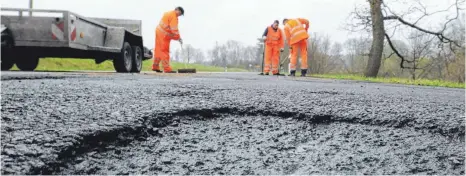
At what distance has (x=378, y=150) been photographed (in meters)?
1.86

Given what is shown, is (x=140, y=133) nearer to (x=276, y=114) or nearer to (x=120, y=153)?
(x=120, y=153)

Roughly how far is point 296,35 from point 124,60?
4.55 metres

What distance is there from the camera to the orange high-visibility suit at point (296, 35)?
1009 centimetres

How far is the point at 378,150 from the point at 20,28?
6.36 metres

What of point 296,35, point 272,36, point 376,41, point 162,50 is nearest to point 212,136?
point 162,50

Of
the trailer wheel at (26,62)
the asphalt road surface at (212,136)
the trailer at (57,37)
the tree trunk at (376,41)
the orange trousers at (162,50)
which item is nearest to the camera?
the asphalt road surface at (212,136)

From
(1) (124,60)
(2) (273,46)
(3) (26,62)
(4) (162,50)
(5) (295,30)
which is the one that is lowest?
(3) (26,62)

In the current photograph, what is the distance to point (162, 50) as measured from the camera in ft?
29.1

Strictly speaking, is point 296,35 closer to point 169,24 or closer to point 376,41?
point 169,24

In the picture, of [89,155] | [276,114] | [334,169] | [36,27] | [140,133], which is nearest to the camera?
[89,155]

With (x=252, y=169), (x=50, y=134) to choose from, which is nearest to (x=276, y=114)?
(x=252, y=169)

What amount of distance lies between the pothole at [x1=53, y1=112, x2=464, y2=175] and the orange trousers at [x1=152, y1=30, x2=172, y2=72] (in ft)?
22.0

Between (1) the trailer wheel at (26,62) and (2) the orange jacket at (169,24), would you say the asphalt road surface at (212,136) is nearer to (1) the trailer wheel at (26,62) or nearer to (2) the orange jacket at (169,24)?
(2) the orange jacket at (169,24)

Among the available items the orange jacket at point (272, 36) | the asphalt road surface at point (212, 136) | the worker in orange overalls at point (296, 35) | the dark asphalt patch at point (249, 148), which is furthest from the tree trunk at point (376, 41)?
the dark asphalt patch at point (249, 148)
